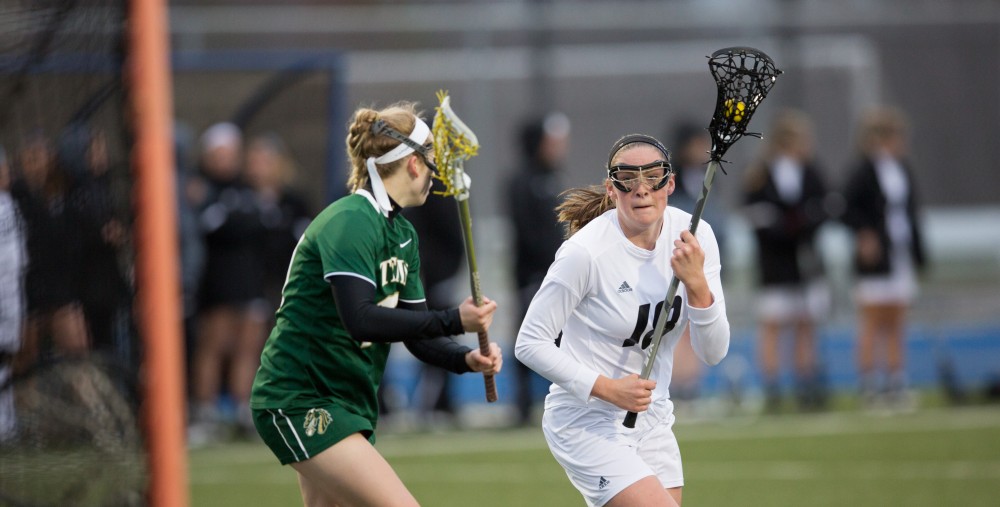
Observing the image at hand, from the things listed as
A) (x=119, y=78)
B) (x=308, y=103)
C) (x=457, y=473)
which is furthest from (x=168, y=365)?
Answer: (x=308, y=103)

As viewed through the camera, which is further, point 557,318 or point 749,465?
point 749,465

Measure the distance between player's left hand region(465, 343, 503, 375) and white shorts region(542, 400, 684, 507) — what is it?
0.94 ft

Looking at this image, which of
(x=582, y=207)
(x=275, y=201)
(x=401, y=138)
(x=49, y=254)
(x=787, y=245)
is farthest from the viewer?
(x=787, y=245)

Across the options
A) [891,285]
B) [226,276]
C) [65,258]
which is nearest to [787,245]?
[891,285]

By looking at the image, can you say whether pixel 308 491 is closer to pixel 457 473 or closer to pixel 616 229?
pixel 616 229

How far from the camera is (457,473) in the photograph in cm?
982

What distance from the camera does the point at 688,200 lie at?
39.6 feet

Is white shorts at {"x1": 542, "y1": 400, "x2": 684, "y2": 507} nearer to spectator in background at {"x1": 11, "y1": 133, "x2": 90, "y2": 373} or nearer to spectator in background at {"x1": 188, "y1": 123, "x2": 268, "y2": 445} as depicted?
spectator in background at {"x1": 11, "y1": 133, "x2": 90, "y2": 373}

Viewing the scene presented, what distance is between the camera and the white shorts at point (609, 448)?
4957mm

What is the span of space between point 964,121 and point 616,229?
12995 mm

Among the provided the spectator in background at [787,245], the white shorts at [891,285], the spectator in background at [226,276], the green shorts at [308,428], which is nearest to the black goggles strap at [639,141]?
the green shorts at [308,428]

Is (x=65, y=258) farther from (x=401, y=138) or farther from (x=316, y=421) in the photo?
(x=401, y=138)

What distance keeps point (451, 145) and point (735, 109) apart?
0.94 m

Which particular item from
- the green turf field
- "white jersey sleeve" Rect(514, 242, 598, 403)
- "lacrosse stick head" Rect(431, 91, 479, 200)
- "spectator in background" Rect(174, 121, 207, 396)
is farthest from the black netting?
"spectator in background" Rect(174, 121, 207, 396)
